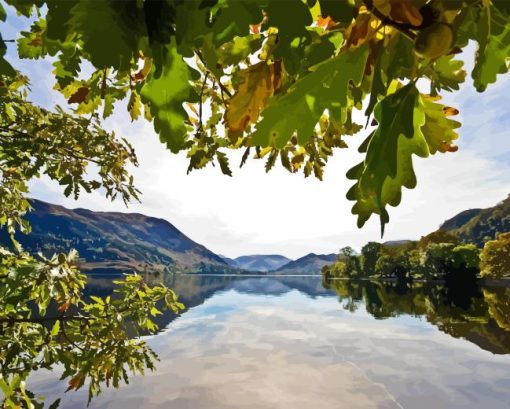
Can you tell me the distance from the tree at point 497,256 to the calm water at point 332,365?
96.6ft

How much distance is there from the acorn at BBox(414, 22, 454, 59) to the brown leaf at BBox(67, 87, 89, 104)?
1740 millimetres

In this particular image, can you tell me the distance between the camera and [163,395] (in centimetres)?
2967

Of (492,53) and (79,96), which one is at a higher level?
(79,96)

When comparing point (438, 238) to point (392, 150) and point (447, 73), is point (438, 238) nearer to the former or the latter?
point (447, 73)

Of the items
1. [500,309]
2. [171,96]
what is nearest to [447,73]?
[171,96]

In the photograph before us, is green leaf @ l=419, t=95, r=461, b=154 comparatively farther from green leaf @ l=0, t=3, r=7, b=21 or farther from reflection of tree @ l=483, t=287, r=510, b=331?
reflection of tree @ l=483, t=287, r=510, b=331

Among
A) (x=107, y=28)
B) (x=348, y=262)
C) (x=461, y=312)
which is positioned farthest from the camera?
(x=348, y=262)

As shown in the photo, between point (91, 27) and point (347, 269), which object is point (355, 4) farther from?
point (347, 269)

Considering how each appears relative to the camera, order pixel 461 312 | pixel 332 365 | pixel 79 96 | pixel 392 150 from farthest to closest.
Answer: pixel 461 312
pixel 332 365
pixel 79 96
pixel 392 150

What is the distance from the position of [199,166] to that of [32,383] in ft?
127

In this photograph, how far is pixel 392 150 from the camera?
0.96 metres

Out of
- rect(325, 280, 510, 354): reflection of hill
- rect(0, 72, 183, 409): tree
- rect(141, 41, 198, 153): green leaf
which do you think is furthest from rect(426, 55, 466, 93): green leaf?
rect(325, 280, 510, 354): reflection of hill

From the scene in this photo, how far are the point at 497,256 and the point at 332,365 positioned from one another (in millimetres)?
69222

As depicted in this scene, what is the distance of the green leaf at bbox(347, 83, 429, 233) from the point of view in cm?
96
